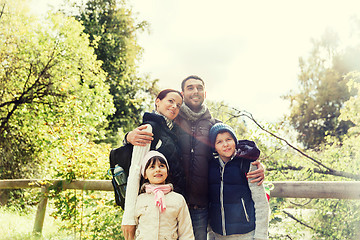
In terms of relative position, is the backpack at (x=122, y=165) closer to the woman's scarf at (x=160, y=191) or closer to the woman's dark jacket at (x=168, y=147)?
the woman's dark jacket at (x=168, y=147)

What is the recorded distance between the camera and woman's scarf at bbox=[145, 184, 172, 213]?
6.84 ft

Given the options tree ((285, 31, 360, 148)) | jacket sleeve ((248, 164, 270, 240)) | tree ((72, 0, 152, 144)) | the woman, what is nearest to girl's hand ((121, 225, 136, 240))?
the woman

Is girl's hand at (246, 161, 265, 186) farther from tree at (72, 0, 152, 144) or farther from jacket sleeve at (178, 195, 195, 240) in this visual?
tree at (72, 0, 152, 144)

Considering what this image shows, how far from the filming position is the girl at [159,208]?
6.85 feet

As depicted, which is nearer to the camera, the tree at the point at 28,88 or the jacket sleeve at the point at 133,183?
→ the jacket sleeve at the point at 133,183

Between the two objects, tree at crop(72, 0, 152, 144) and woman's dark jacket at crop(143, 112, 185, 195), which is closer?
woman's dark jacket at crop(143, 112, 185, 195)

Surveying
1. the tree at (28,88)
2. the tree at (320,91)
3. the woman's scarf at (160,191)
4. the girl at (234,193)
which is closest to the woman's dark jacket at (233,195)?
the girl at (234,193)

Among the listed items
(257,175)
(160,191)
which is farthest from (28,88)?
(257,175)

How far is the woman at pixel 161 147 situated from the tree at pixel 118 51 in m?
15.5

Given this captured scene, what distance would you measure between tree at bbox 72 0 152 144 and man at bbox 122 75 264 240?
15.4 m

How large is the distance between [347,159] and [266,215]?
11.7ft

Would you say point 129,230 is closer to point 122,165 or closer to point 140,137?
point 122,165

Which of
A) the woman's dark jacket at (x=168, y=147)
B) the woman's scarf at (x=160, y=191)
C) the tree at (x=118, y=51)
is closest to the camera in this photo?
the woman's scarf at (x=160, y=191)

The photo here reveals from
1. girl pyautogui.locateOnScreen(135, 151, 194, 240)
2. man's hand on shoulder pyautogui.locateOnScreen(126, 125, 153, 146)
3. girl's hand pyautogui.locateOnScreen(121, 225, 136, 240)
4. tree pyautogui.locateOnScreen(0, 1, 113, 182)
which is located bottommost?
girl's hand pyautogui.locateOnScreen(121, 225, 136, 240)
